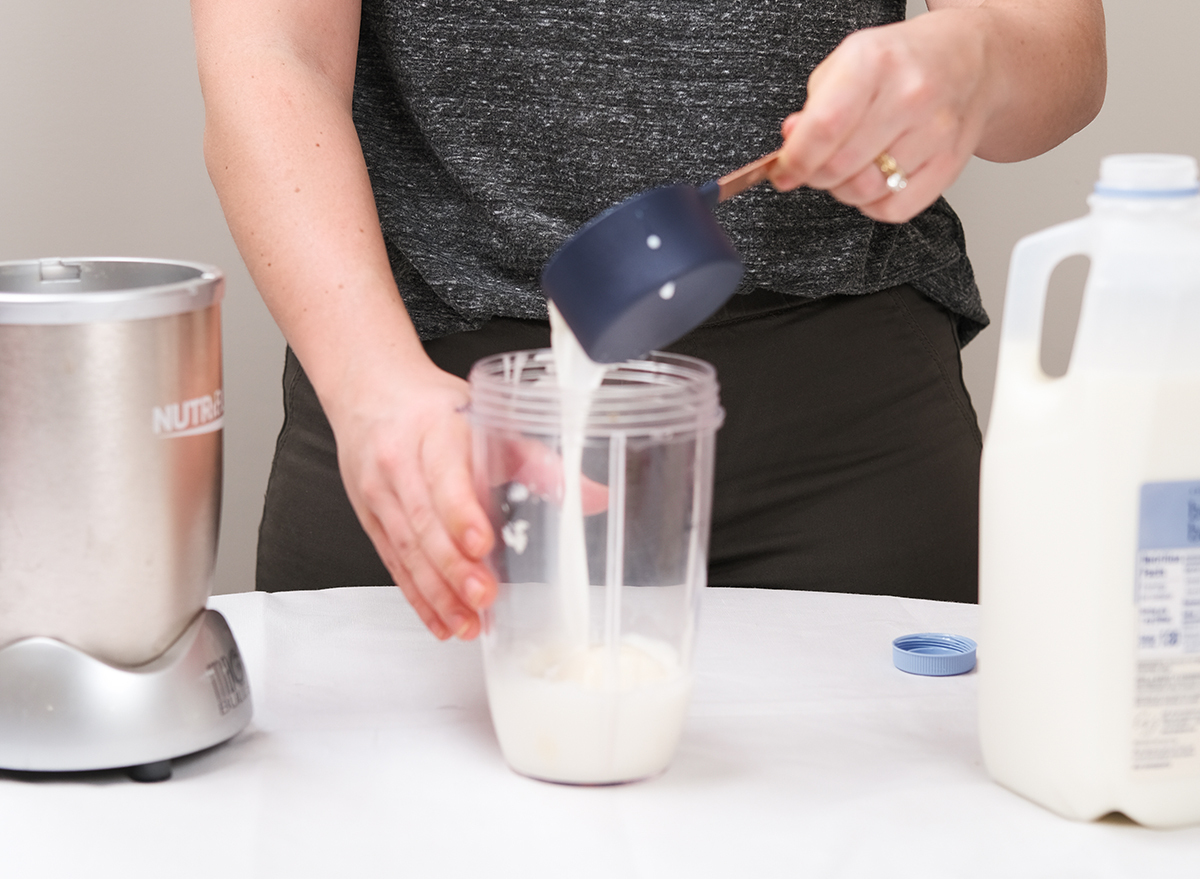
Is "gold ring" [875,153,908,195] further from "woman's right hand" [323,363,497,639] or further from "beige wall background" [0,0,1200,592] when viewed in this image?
"beige wall background" [0,0,1200,592]

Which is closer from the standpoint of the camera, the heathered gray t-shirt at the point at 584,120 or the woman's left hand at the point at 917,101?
the woman's left hand at the point at 917,101

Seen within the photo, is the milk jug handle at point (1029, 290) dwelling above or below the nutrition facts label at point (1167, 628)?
above

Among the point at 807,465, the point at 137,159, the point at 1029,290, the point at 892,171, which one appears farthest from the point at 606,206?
the point at 137,159

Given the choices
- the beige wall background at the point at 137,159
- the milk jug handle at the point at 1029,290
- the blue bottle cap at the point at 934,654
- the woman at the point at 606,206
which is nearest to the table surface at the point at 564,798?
the blue bottle cap at the point at 934,654

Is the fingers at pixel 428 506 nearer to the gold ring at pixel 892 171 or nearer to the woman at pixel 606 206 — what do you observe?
the woman at pixel 606 206

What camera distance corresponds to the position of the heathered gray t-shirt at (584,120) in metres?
1.06

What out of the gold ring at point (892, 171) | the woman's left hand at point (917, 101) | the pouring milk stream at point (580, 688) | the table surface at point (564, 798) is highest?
the woman's left hand at point (917, 101)

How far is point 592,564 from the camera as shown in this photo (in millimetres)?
669

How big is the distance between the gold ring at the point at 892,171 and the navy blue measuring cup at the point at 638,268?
127 millimetres

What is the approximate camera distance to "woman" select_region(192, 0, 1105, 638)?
876 mm

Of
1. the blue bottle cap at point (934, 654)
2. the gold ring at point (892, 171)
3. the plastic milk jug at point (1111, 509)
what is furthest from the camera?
the blue bottle cap at point (934, 654)

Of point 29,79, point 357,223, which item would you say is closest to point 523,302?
point 357,223

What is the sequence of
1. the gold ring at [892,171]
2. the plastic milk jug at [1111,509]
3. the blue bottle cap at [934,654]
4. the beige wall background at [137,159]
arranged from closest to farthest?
the plastic milk jug at [1111,509] < the gold ring at [892,171] < the blue bottle cap at [934,654] < the beige wall background at [137,159]

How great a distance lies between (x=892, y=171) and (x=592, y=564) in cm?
27
